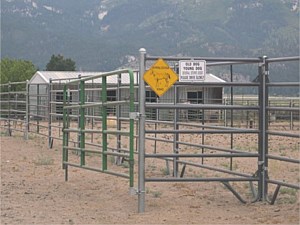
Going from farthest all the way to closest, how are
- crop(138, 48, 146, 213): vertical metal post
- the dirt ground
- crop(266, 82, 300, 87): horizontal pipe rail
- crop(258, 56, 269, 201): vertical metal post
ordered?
crop(258, 56, 269, 201): vertical metal post → crop(138, 48, 146, 213): vertical metal post → crop(266, 82, 300, 87): horizontal pipe rail → the dirt ground

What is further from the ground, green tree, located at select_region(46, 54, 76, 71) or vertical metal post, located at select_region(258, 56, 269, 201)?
green tree, located at select_region(46, 54, 76, 71)

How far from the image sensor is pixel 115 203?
9219mm

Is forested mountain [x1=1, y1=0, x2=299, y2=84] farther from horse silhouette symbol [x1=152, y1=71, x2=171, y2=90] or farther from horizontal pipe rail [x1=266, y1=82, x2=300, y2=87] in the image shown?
horse silhouette symbol [x1=152, y1=71, x2=171, y2=90]

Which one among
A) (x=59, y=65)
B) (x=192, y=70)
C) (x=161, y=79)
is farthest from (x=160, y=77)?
(x=59, y=65)

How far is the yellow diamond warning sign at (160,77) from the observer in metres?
8.55

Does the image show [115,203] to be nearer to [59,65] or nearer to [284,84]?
[284,84]

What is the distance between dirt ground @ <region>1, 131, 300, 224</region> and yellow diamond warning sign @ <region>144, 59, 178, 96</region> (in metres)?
1.54

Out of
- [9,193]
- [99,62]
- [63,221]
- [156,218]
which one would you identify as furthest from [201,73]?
[99,62]

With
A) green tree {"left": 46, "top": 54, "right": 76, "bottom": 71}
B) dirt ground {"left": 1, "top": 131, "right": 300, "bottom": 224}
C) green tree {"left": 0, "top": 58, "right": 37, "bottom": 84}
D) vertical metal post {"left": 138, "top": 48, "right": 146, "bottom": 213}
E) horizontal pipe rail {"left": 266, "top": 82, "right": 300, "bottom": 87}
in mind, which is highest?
green tree {"left": 46, "top": 54, "right": 76, "bottom": 71}

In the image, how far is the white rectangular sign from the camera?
8672mm

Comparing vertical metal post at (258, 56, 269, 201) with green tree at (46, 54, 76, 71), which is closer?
vertical metal post at (258, 56, 269, 201)

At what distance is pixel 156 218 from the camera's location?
317 inches

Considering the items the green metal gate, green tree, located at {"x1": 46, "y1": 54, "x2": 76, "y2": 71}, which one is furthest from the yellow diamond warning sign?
green tree, located at {"x1": 46, "y1": 54, "x2": 76, "y2": 71}

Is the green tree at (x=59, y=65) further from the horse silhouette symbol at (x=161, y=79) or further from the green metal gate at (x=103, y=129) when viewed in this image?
the horse silhouette symbol at (x=161, y=79)
